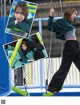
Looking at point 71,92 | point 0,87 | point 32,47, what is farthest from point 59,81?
point 0,87

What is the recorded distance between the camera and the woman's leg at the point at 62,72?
300 centimetres

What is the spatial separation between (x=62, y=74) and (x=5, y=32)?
810 mm

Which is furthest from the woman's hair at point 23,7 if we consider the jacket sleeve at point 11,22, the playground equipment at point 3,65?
the playground equipment at point 3,65

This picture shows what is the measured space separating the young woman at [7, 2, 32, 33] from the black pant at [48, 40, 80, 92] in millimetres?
511

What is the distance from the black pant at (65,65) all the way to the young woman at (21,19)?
0.51 metres

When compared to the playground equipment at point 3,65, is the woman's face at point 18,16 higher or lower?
higher

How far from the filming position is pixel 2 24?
3.53 meters

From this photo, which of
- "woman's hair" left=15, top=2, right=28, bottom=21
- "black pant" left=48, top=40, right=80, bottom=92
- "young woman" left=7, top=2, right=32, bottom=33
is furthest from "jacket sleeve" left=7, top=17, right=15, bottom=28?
"black pant" left=48, top=40, right=80, bottom=92

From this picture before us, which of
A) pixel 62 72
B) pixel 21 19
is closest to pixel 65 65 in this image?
pixel 62 72

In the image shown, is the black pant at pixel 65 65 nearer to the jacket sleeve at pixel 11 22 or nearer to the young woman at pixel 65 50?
the young woman at pixel 65 50

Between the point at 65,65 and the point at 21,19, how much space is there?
26.8 inches

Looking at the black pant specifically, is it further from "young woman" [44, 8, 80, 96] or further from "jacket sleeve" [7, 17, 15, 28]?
"jacket sleeve" [7, 17, 15, 28]
